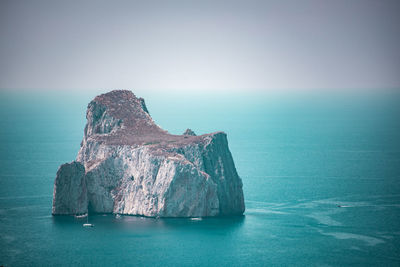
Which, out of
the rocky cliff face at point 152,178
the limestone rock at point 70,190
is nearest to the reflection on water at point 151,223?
the rocky cliff face at point 152,178

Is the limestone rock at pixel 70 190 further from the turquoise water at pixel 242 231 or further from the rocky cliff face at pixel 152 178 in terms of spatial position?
the turquoise water at pixel 242 231

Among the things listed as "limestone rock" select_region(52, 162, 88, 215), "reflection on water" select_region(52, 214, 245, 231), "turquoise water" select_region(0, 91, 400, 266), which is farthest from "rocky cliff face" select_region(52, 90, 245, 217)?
"turquoise water" select_region(0, 91, 400, 266)

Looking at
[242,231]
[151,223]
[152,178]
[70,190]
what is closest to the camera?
[242,231]

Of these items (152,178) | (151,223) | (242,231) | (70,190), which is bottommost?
(242,231)

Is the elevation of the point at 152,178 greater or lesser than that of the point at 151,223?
greater

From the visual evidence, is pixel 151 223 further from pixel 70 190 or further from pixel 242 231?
pixel 242 231

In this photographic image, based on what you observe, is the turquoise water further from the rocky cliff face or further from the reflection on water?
the rocky cliff face

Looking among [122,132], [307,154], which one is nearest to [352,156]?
[307,154]

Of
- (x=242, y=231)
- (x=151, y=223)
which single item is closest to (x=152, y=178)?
(x=151, y=223)
